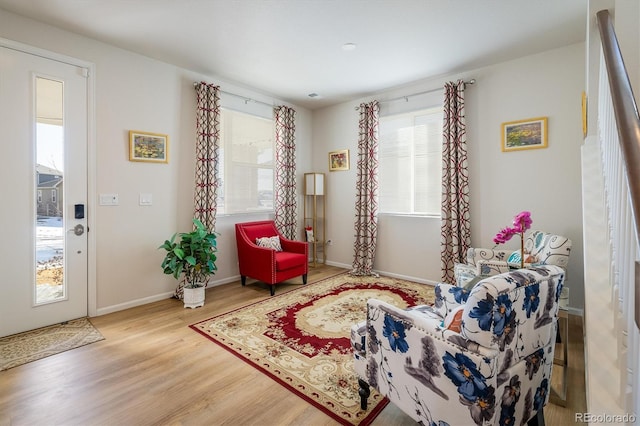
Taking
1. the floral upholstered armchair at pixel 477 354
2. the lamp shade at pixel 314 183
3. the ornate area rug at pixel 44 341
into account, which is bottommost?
the ornate area rug at pixel 44 341

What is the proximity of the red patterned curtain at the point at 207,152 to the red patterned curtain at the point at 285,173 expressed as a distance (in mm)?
1176

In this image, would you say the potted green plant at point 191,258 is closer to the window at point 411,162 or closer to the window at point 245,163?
the window at point 245,163

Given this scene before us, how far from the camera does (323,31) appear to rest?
3.02 meters

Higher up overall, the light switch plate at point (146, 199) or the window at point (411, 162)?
the window at point (411, 162)

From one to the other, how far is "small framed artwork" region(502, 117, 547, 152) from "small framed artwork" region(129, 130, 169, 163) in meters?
4.14

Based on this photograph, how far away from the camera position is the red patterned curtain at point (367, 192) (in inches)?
190

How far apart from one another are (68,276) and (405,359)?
11.0ft

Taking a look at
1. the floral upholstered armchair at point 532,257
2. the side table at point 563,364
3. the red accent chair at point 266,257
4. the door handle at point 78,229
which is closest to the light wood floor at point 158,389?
the side table at point 563,364

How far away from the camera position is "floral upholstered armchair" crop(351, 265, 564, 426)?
125 centimetres

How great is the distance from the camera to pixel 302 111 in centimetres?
564

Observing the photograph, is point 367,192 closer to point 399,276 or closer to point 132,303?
point 399,276

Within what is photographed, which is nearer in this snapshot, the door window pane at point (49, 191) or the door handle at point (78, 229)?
the door window pane at point (49, 191)

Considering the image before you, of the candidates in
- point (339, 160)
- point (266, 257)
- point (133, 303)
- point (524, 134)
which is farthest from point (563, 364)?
point (133, 303)

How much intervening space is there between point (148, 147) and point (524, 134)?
442 cm
